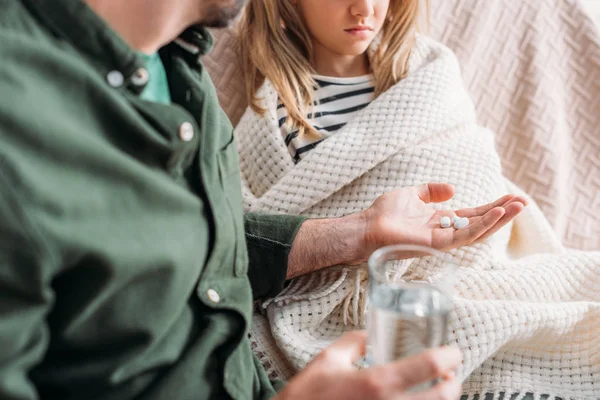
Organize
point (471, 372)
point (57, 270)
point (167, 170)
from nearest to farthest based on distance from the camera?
point (57, 270) < point (167, 170) < point (471, 372)

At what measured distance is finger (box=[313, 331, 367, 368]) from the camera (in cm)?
65

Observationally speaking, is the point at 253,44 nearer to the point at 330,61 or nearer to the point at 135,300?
Answer: the point at 330,61

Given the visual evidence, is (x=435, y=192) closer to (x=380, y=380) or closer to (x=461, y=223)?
(x=461, y=223)

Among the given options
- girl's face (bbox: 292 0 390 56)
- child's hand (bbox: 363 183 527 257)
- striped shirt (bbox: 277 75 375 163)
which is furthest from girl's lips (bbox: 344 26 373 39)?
child's hand (bbox: 363 183 527 257)

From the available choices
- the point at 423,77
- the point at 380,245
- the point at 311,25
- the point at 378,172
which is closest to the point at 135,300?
the point at 380,245

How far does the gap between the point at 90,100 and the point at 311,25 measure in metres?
0.85

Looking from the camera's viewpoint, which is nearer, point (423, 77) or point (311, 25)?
point (423, 77)

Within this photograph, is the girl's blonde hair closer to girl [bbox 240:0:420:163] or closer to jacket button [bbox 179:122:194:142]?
girl [bbox 240:0:420:163]

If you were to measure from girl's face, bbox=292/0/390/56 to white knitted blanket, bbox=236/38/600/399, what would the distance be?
0.11 meters

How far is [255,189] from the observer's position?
4.21 ft

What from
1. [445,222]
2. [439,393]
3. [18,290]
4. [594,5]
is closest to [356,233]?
[445,222]

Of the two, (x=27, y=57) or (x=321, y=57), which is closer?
(x=27, y=57)

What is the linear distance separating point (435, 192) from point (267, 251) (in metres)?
0.28

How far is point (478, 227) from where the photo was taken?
1024mm
